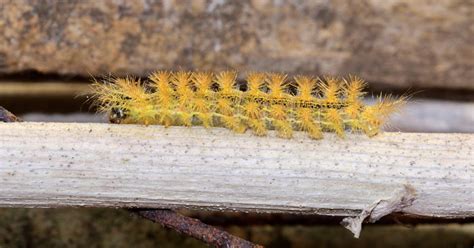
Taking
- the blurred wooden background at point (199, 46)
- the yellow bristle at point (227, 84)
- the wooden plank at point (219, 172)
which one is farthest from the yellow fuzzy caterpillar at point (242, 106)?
the blurred wooden background at point (199, 46)

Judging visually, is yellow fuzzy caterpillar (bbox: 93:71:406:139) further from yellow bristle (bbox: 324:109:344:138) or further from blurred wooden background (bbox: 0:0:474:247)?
blurred wooden background (bbox: 0:0:474:247)

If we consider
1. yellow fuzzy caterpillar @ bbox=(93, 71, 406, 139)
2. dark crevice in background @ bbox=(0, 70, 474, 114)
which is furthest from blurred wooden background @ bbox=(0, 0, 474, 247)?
yellow fuzzy caterpillar @ bbox=(93, 71, 406, 139)

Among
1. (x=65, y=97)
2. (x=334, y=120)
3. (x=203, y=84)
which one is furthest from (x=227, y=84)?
(x=65, y=97)

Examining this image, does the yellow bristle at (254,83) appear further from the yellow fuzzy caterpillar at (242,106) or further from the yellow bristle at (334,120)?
the yellow bristle at (334,120)

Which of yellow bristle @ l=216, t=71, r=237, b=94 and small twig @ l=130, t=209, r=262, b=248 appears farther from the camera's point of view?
yellow bristle @ l=216, t=71, r=237, b=94

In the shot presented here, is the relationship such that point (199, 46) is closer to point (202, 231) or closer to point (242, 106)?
point (242, 106)

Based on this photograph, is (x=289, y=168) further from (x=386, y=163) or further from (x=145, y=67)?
(x=145, y=67)

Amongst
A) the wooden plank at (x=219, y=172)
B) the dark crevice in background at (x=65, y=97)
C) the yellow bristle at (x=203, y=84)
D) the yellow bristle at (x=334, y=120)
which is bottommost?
the wooden plank at (x=219, y=172)
